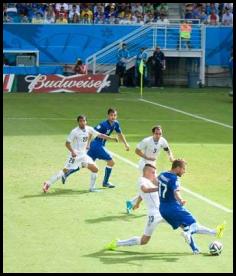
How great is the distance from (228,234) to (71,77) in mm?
29873

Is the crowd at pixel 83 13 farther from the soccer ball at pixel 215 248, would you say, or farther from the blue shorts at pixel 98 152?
the soccer ball at pixel 215 248

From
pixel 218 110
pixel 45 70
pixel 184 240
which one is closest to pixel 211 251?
pixel 184 240

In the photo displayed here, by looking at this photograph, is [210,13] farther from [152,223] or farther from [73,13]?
[152,223]

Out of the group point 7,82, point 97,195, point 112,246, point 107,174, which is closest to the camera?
point 112,246

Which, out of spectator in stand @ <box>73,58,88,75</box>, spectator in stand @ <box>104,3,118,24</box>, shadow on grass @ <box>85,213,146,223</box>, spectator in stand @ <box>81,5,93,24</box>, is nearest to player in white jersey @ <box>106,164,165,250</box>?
shadow on grass @ <box>85,213,146,223</box>

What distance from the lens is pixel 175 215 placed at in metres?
16.7

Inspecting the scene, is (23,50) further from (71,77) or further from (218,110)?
(218,110)

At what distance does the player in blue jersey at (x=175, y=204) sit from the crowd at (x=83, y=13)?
36887mm

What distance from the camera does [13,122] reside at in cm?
3609

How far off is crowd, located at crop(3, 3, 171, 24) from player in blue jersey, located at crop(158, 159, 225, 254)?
121 feet

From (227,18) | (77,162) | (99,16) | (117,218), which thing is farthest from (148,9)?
(117,218)

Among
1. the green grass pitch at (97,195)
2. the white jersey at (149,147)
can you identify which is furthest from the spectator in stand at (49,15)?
the white jersey at (149,147)

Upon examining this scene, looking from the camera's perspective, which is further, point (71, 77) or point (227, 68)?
point (227, 68)

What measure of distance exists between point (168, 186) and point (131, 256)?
1523 millimetres
